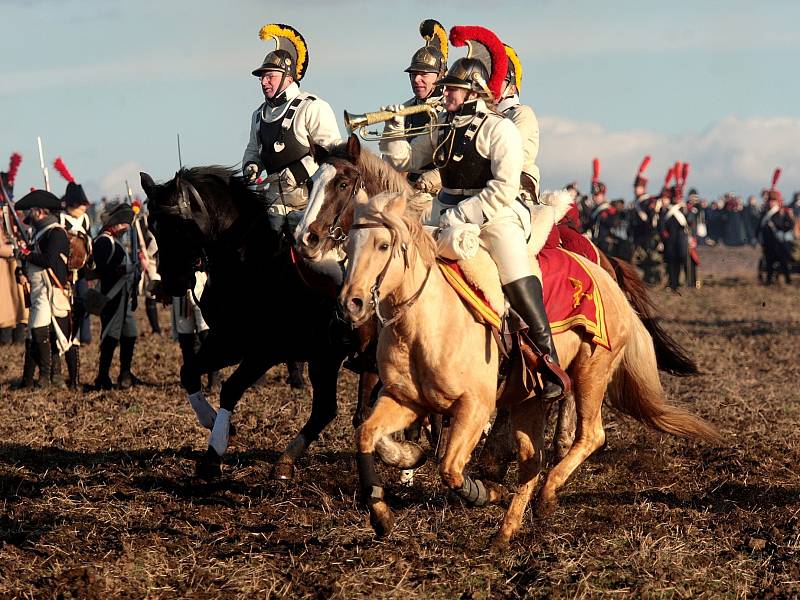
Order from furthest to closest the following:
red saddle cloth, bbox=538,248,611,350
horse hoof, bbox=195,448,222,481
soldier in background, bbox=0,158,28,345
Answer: soldier in background, bbox=0,158,28,345
horse hoof, bbox=195,448,222,481
red saddle cloth, bbox=538,248,611,350

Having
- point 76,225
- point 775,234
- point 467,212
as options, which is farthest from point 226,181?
point 775,234

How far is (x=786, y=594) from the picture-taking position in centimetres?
620

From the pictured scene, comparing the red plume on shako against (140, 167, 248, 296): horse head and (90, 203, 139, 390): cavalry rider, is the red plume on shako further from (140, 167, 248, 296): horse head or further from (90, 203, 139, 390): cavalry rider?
(140, 167, 248, 296): horse head

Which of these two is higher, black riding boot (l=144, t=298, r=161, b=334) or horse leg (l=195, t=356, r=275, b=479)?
horse leg (l=195, t=356, r=275, b=479)

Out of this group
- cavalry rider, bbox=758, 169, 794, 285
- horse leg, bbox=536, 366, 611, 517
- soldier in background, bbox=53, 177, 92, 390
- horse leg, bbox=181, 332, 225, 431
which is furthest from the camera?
cavalry rider, bbox=758, 169, 794, 285

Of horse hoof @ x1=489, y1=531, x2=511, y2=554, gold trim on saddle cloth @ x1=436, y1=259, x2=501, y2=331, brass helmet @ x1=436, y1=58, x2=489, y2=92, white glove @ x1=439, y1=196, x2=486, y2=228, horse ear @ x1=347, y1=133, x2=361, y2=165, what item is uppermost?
brass helmet @ x1=436, y1=58, x2=489, y2=92

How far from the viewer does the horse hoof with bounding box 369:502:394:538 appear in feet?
21.3

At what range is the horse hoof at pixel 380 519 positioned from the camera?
649 cm

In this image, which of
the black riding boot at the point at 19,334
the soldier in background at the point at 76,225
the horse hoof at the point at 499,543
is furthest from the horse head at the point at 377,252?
the black riding boot at the point at 19,334

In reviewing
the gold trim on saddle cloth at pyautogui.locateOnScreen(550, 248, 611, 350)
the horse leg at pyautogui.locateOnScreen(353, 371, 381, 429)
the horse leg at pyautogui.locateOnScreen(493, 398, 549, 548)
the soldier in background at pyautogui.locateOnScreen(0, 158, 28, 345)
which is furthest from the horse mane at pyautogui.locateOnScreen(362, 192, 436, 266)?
the soldier in background at pyautogui.locateOnScreen(0, 158, 28, 345)

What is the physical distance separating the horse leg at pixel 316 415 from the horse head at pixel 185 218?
3.68ft

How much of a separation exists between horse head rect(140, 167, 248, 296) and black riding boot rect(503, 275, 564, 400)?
7.95 feet

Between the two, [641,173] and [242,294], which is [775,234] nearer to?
[641,173]

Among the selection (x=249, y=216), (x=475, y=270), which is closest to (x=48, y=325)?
(x=249, y=216)
